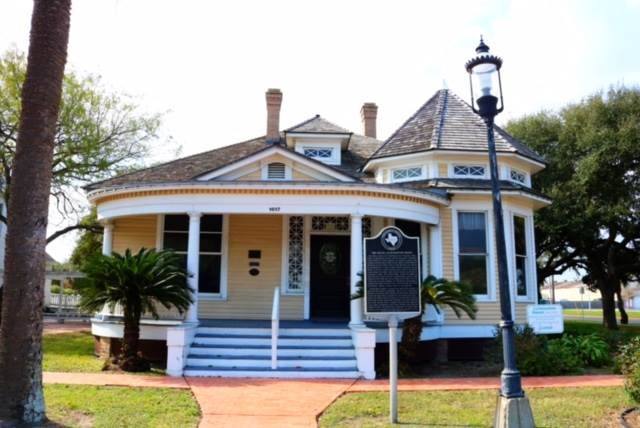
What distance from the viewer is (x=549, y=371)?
1100 centimetres

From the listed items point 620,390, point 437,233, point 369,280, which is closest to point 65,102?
point 437,233

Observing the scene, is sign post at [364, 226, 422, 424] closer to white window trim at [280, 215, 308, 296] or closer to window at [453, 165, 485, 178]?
white window trim at [280, 215, 308, 296]

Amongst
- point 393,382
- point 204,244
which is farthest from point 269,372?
point 204,244

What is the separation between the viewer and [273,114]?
17.9m

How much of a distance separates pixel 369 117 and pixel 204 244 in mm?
9146

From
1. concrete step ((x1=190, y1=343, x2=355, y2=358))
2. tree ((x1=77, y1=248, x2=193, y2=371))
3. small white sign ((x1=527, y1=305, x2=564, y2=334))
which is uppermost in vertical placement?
tree ((x1=77, y1=248, x2=193, y2=371))

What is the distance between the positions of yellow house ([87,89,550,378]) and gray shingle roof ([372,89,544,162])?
0.06 m

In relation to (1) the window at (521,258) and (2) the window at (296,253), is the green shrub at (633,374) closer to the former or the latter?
(1) the window at (521,258)

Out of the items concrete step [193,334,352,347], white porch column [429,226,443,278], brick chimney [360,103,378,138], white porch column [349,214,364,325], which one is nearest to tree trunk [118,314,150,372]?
concrete step [193,334,352,347]

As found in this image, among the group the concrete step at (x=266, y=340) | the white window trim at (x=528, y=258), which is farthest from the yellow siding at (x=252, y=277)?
the white window trim at (x=528, y=258)

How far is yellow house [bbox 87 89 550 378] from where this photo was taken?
455 inches

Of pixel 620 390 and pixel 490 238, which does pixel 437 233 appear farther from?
pixel 620 390

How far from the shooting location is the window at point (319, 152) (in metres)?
16.6

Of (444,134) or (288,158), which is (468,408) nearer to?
(288,158)
